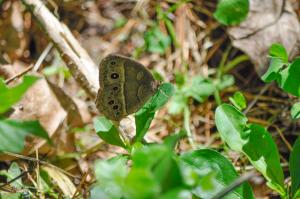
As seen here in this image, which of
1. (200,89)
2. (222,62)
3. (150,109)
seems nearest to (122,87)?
(150,109)

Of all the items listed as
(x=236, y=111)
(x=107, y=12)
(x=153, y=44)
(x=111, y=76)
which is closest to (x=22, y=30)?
(x=107, y=12)

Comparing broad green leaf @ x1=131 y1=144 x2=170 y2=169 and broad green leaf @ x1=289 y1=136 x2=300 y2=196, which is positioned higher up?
broad green leaf @ x1=131 y1=144 x2=170 y2=169

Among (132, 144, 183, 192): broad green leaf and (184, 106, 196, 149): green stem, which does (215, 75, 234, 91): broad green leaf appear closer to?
(184, 106, 196, 149): green stem

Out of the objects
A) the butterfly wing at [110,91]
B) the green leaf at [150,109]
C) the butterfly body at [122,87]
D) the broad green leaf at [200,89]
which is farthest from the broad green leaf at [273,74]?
the broad green leaf at [200,89]

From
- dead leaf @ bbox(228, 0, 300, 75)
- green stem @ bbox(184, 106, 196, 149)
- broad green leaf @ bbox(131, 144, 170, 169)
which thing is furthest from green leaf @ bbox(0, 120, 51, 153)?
dead leaf @ bbox(228, 0, 300, 75)

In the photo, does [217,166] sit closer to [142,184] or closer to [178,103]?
[142,184]

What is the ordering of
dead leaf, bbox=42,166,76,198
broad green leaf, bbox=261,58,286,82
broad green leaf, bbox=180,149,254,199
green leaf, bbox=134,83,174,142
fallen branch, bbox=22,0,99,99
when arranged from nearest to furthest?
broad green leaf, bbox=180,149,254,199 < green leaf, bbox=134,83,174,142 < broad green leaf, bbox=261,58,286,82 < dead leaf, bbox=42,166,76,198 < fallen branch, bbox=22,0,99,99
